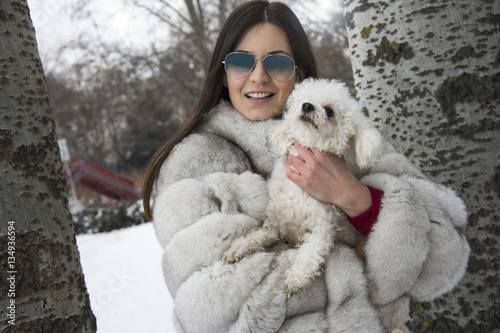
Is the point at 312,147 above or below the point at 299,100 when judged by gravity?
below

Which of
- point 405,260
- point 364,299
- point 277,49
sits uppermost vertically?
point 277,49

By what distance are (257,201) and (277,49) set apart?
3.12 ft

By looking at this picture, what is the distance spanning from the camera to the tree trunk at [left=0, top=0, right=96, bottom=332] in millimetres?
1410

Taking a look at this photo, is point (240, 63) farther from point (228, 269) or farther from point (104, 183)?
point (104, 183)

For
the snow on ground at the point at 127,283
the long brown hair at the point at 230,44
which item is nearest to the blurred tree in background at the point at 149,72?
the snow on ground at the point at 127,283

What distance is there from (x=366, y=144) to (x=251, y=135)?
2.10 ft

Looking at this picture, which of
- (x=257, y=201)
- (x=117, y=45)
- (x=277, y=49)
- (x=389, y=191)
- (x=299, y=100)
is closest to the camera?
(x=389, y=191)

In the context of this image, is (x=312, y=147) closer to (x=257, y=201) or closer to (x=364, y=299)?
(x=257, y=201)

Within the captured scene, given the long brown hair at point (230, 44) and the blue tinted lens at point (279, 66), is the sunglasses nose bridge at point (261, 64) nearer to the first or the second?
the blue tinted lens at point (279, 66)

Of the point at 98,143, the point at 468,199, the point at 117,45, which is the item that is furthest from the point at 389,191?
the point at 98,143

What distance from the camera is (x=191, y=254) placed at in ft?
5.28

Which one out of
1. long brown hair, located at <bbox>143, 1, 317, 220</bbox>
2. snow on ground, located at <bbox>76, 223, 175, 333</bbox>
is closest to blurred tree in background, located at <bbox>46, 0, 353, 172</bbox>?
snow on ground, located at <bbox>76, 223, 175, 333</bbox>

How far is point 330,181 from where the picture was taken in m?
1.84

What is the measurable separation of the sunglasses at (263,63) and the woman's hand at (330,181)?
53cm
